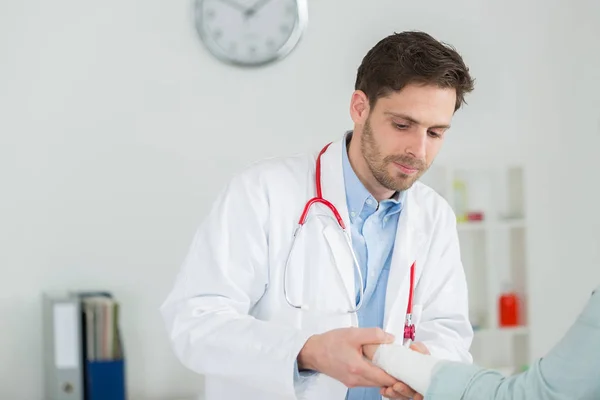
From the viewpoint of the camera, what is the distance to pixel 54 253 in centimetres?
338

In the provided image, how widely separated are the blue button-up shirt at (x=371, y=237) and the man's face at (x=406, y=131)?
0.31ft

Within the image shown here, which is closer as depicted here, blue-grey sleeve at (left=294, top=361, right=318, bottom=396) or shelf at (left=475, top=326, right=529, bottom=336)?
blue-grey sleeve at (left=294, top=361, right=318, bottom=396)

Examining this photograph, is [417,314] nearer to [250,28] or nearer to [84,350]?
[84,350]

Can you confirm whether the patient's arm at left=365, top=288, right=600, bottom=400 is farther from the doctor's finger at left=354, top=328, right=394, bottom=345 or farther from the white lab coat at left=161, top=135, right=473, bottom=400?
the white lab coat at left=161, top=135, right=473, bottom=400

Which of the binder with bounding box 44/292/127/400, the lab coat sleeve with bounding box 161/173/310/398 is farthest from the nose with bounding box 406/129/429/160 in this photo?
the binder with bounding box 44/292/127/400

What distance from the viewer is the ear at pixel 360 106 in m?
2.08

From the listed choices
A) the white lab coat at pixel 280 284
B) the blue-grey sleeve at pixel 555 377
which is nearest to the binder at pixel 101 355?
the white lab coat at pixel 280 284

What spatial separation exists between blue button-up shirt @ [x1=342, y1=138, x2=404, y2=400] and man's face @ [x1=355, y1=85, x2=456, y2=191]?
9 centimetres

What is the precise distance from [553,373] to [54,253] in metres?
2.34

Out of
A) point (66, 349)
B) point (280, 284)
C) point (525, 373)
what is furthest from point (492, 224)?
point (525, 373)

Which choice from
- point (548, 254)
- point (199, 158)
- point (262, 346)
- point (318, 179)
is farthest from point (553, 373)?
point (548, 254)

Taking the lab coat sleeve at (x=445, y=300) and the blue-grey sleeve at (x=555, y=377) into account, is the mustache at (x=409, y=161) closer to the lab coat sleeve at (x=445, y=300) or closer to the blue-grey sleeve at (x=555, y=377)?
the lab coat sleeve at (x=445, y=300)

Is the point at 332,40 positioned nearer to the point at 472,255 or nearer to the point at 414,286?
the point at 472,255

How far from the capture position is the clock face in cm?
355
